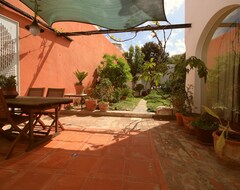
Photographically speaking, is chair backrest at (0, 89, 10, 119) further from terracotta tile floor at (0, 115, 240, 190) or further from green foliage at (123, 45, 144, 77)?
green foliage at (123, 45, 144, 77)

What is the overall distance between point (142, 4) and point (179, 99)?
9.13ft

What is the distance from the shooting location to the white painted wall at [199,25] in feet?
10.8

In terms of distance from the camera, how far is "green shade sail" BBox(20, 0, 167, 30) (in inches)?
113

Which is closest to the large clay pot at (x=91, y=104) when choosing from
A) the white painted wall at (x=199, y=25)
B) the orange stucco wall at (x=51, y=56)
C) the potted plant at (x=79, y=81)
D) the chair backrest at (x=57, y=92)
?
the potted plant at (x=79, y=81)

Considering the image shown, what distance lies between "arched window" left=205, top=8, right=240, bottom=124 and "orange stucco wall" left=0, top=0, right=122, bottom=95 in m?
5.10

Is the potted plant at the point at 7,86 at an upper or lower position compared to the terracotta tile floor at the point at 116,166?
upper

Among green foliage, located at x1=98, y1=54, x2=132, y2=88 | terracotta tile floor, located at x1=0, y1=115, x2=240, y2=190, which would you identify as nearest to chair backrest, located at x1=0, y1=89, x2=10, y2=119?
terracotta tile floor, located at x1=0, y1=115, x2=240, y2=190

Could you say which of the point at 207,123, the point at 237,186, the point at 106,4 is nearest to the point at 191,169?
the point at 237,186

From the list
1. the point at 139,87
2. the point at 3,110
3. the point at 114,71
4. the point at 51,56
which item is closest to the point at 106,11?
the point at 3,110

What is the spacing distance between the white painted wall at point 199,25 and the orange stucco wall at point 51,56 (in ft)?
15.1

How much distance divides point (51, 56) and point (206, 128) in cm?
529

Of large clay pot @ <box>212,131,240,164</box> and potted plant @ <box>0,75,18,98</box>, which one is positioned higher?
potted plant @ <box>0,75,18,98</box>

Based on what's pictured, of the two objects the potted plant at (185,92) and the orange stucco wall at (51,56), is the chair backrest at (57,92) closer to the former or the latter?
the orange stucco wall at (51,56)

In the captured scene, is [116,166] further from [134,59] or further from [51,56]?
[134,59]
